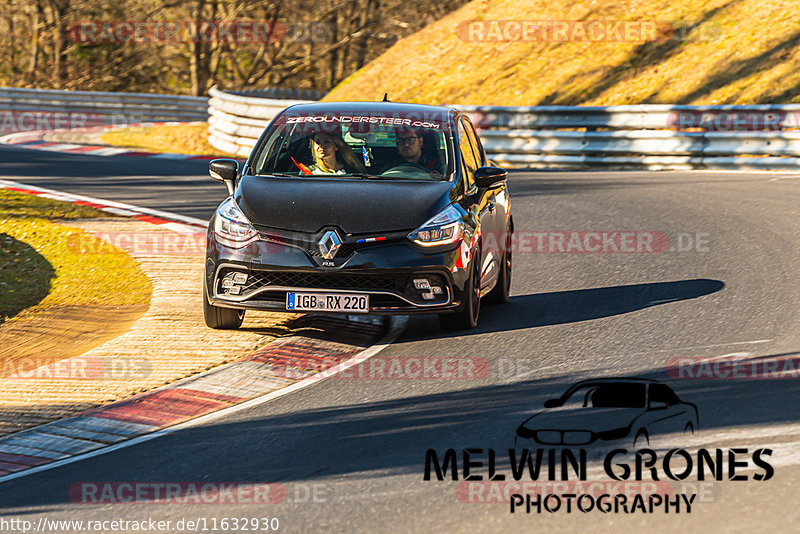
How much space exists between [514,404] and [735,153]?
14.1 meters

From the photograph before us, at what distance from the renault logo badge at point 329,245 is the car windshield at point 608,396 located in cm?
209

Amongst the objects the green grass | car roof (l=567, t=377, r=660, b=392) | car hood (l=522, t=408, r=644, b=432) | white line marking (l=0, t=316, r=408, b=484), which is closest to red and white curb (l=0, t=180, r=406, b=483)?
white line marking (l=0, t=316, r=408, b=484)

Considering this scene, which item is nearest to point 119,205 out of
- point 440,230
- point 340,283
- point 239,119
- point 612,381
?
point 340,283

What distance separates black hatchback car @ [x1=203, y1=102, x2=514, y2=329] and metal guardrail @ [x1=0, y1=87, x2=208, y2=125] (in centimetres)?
2502

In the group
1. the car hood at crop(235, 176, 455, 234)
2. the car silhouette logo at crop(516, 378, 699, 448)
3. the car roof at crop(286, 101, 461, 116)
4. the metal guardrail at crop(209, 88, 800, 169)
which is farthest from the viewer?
the metal guardrail at crop(209, 88, 800, 169)

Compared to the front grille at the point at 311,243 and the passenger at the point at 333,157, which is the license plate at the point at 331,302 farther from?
the passenger at the point at 333,157

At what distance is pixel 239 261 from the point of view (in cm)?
793

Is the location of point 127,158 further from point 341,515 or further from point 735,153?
point 341,515

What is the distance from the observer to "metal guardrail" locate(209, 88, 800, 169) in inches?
751

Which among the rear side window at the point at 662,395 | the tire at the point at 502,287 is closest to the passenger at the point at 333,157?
the tire at the point at 502,287

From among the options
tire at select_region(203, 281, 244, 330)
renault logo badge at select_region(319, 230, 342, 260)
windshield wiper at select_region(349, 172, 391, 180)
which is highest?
windshield wiper at select_region(349, 172, 391, 180)

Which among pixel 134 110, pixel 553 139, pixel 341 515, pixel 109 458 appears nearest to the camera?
pixel 341 515

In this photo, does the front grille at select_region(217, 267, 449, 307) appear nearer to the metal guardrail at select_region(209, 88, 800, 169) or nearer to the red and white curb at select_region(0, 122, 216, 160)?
the metal guardrail at select_region(209, 88, 800, 169)

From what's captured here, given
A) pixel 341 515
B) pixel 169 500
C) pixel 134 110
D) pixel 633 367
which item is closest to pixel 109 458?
pixel 169 500
